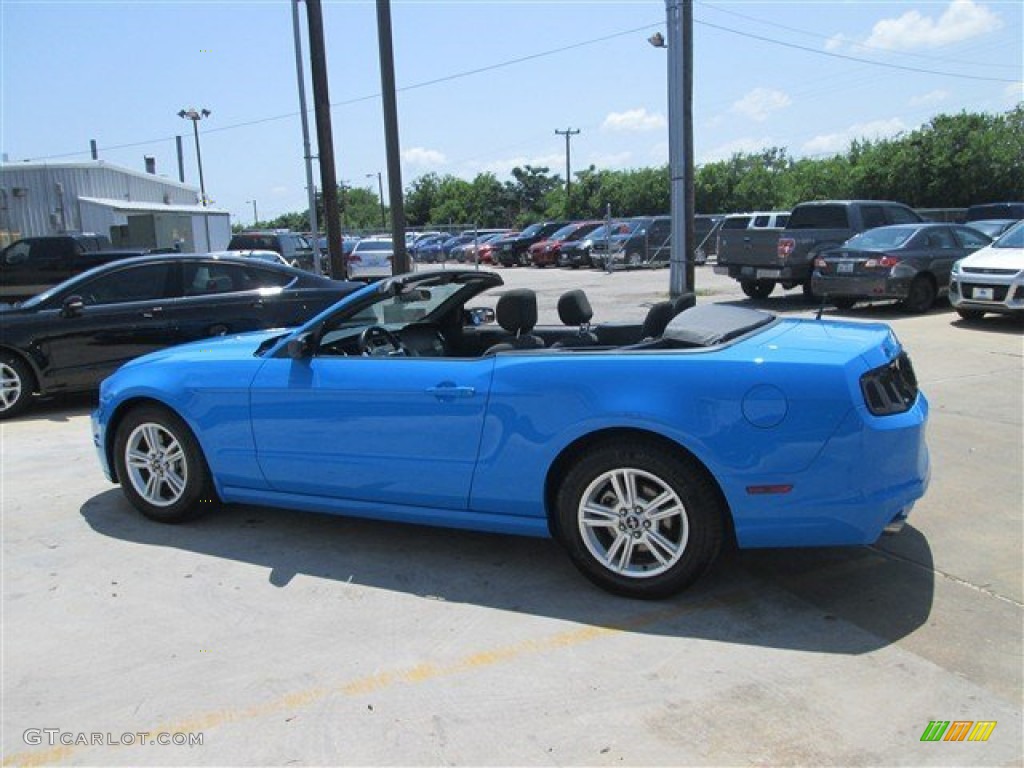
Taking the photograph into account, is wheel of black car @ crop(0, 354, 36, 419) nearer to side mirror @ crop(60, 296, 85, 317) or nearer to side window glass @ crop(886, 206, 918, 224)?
side mirror @ crop(60, 296, 85, 317)

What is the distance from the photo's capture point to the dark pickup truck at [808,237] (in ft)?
50.3

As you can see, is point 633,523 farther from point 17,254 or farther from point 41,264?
point 17,254

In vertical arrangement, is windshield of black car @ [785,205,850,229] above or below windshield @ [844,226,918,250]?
above

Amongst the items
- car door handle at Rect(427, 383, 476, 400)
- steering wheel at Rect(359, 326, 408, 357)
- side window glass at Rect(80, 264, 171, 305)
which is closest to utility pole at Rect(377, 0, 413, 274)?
side window glass at Rect(80, 264, 171, 305)

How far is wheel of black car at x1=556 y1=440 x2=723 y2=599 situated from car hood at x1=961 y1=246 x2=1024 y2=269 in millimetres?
9706

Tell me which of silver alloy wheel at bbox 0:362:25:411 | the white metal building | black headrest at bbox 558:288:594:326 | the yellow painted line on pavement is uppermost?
the white metal building

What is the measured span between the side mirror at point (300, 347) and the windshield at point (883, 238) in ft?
38.4

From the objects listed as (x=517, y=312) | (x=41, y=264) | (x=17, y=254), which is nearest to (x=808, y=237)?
(x=517, y=312)

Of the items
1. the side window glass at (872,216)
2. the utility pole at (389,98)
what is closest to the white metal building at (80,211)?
the utility pole at (389,98)

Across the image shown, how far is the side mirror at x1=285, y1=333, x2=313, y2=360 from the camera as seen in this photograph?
4.43m

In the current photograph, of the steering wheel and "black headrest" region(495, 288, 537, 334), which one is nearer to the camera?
"black headrest" region(495, 288, 537, 334)

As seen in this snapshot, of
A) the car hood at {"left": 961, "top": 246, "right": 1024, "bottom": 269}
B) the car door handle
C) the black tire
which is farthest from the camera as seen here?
the black tire

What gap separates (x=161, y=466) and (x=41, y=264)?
44.1ft

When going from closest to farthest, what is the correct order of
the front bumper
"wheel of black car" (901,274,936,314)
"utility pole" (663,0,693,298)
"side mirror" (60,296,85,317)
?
"side mirror" (60,296,85,317) → the front bumper → "wheel of black car" (901,274,936,314) → "utility pole" (663,0,693,298)
